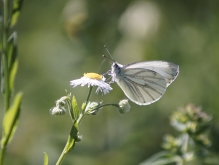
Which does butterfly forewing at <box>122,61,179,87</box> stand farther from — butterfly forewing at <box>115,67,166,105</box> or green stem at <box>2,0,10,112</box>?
green stem at <box>2,0,10,112</box>

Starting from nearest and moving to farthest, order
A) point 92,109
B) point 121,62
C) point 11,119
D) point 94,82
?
1. point 11,119
2. point 92,109
3. point 94,82
4. point 121,62

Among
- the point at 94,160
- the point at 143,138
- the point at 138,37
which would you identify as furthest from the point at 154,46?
the point at 94,160

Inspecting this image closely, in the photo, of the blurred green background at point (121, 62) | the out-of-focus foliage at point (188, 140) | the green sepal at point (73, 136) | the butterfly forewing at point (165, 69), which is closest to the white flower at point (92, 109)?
the green sepal at point (73, 136)

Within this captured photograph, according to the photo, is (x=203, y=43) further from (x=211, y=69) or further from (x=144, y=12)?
(x=144, y=12)

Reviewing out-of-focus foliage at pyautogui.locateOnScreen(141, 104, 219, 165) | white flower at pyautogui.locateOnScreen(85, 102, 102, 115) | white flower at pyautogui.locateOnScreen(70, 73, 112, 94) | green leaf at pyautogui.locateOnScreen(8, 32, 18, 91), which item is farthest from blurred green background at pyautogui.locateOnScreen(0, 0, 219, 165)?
green leaf at pyautogui.locateOnScreen(8, 32, 18, 91)

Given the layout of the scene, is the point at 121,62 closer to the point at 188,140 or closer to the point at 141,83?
the point at 141,83

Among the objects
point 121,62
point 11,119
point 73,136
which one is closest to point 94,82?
point 73,136

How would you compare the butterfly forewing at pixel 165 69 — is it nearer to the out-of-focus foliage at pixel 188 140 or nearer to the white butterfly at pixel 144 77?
the white butterfly at pixel 144 77
